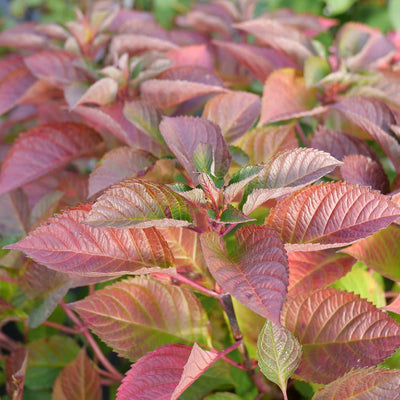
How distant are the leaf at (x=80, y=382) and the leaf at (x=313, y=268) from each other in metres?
0.31

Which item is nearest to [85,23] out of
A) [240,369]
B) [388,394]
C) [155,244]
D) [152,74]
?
[152,74]

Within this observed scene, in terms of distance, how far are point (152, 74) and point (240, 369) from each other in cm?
48

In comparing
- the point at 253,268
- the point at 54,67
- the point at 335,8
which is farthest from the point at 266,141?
the point at 335,8

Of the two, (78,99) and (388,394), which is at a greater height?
(78,99)

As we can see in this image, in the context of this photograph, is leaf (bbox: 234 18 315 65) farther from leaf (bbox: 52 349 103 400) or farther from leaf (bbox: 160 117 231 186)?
leaf (bbox: 52 349 103 400)

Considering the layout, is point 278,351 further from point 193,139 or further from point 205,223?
point 193,139

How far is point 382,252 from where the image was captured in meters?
0.56

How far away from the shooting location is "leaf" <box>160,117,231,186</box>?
0.53m

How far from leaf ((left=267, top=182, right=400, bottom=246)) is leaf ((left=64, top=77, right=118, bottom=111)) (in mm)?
357

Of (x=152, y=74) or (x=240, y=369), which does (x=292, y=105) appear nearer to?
(x=152, y=74)

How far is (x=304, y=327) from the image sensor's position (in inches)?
20.5

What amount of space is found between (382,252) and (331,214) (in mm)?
129

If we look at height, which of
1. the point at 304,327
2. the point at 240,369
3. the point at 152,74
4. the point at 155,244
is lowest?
the point at 240,369

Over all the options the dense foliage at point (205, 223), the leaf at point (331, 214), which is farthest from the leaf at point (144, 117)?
the leaf at point (331, 214)
